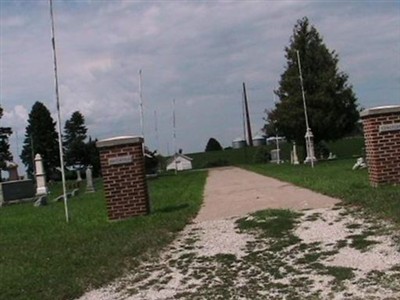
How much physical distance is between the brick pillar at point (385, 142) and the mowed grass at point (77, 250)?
364cm

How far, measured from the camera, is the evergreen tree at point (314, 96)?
41469 millimetres

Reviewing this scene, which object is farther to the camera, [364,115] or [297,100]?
[297,100]

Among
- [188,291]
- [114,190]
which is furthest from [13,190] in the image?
[188,291]

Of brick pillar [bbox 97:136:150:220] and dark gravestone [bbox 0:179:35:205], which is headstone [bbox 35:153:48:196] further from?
brick pillar [bbox 97:136:150:220]

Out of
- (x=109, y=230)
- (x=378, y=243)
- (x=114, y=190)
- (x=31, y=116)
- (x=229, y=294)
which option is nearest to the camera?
(x=229, y=294)

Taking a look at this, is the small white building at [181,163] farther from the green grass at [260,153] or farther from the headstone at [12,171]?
the headstone at [12,171]

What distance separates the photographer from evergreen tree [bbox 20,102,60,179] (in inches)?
2493

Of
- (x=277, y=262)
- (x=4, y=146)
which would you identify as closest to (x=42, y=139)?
(x=4, y=146)

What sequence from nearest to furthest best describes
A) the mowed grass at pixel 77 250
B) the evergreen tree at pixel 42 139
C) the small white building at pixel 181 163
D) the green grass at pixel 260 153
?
the mowed grass at pixel 77 250 → the green grass at pixel 260 153 → the evergreen tree at pixel 42 139 → the small white building at pixel 181 163

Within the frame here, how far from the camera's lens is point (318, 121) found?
1629 inches

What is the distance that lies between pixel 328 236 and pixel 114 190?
5299mm

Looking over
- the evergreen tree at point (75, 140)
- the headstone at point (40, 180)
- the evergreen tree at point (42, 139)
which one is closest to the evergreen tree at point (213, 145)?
the evergreen tree at point (75, 140)

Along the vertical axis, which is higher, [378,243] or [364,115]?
[364,115]

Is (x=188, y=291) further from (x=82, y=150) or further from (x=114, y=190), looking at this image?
(x=82, y=150)
